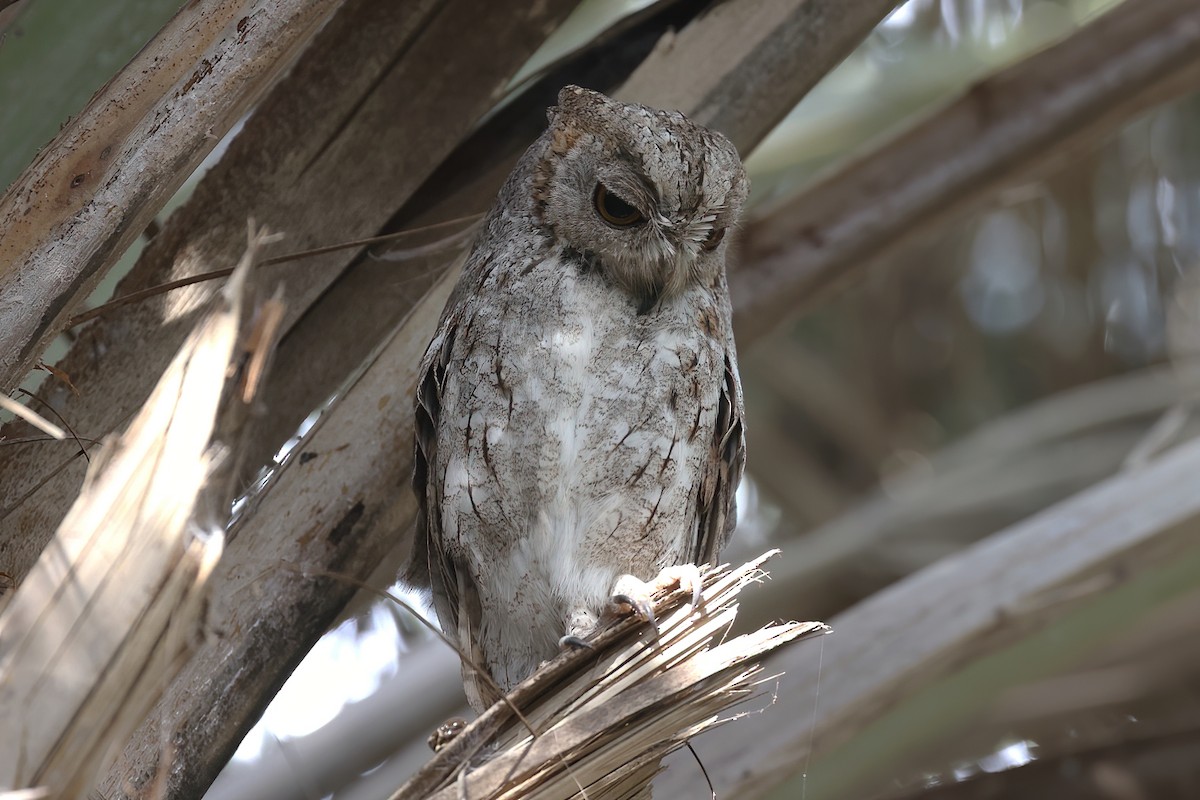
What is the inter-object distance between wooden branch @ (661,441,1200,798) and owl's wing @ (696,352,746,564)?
0.29 metres

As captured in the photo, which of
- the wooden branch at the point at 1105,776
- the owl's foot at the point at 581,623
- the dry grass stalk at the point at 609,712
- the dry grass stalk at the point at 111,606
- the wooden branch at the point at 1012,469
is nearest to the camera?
the dry grass stalk at the point at 111,606

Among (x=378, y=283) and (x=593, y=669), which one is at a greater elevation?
(x=378, y=283)

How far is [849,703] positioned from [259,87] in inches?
56.9

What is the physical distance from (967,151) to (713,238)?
0.79 metres

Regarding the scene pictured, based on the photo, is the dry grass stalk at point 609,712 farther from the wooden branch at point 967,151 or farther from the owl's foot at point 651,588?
the wooden branch at point 967,151

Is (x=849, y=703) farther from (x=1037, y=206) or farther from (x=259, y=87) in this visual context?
(x=1037, y=206)

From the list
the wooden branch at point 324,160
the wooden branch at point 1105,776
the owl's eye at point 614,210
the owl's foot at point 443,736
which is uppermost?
the wooden branch at point 324,160

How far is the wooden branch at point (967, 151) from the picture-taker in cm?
248

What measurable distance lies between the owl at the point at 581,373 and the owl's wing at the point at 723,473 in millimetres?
32

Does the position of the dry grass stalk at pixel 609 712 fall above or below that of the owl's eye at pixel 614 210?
below

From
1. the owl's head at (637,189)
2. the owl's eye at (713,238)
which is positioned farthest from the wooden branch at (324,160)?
the owl's eye at (713,238)

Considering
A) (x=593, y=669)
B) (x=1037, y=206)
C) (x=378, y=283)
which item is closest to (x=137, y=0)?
(x=378, y=283)

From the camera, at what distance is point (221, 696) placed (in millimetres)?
1611

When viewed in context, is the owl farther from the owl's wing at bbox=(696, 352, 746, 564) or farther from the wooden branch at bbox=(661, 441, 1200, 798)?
the wooden branch at bbox=(661, 441, 1200, 798)
